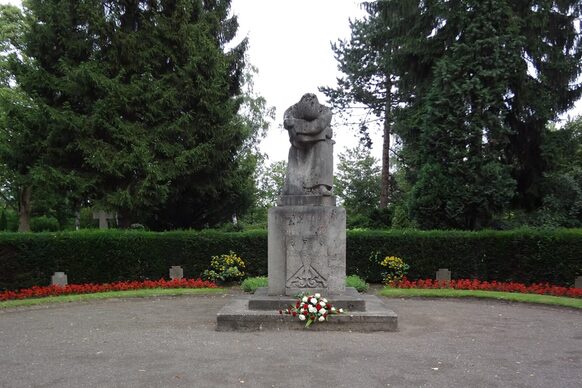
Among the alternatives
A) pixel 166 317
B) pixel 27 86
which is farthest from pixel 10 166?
pixel 166 317

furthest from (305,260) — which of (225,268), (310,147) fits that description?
(225,268)

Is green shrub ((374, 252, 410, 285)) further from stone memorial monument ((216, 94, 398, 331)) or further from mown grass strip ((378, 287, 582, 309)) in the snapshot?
stone memorial monument ((216, 94, 398, 331))

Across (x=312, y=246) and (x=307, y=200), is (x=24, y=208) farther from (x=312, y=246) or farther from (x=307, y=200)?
(x=312, y=246)

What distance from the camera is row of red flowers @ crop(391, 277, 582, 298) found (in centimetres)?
1286

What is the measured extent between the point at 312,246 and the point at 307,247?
9 cm

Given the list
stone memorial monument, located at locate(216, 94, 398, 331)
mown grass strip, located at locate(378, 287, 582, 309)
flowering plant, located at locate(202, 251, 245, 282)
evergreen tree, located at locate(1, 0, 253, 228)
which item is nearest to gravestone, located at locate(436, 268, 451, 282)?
mown grass strip, located at locate(378, 287, 582, 309)

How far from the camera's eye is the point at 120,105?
18.9 m

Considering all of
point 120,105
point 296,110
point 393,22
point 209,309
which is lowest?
point 209,309

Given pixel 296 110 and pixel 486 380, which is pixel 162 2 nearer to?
pixel 296 110

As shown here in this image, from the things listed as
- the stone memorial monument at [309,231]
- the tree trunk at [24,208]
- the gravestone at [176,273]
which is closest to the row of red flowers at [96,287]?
the gravestone at [176,273]

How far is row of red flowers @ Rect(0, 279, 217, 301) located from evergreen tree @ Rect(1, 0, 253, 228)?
526 centimetres

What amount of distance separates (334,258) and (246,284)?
4.74m

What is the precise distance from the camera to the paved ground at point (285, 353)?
204 inches

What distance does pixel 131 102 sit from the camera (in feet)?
62.7
